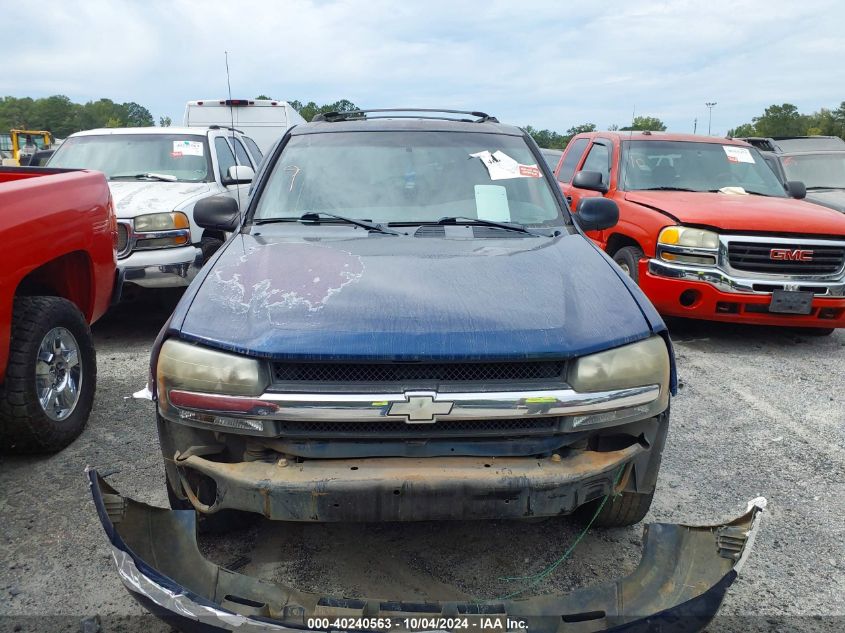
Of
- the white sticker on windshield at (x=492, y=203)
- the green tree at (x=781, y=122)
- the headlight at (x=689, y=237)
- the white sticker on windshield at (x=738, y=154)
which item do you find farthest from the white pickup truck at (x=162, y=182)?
the green tree at (x=781, y=122)

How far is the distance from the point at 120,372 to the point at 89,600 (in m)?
2.79

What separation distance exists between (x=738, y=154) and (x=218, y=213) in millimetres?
5442

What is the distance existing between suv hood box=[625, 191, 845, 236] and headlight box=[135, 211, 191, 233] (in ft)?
13.3

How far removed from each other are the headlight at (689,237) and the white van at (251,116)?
1005 centimetres

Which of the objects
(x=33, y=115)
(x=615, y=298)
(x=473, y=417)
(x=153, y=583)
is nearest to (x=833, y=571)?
(x=615, y=298)

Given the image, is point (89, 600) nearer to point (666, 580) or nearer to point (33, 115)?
point (666, 580)

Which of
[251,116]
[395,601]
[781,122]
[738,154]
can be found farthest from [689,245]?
[781,122]

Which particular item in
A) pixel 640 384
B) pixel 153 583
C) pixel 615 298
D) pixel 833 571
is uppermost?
pixel 615 298

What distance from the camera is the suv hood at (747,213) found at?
18.6 feet

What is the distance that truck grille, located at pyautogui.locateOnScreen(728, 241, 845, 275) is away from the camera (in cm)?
566

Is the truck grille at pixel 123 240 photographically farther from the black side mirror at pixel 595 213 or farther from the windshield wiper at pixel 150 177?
the black side mirror at pixel 595 213

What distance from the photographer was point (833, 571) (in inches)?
110

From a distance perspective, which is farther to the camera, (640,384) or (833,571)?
(833,571)

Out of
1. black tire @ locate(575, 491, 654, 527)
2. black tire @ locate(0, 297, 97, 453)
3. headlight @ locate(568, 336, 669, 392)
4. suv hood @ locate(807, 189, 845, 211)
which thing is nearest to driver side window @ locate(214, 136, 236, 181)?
black tire @ locate(0, 297, 97, 453)
